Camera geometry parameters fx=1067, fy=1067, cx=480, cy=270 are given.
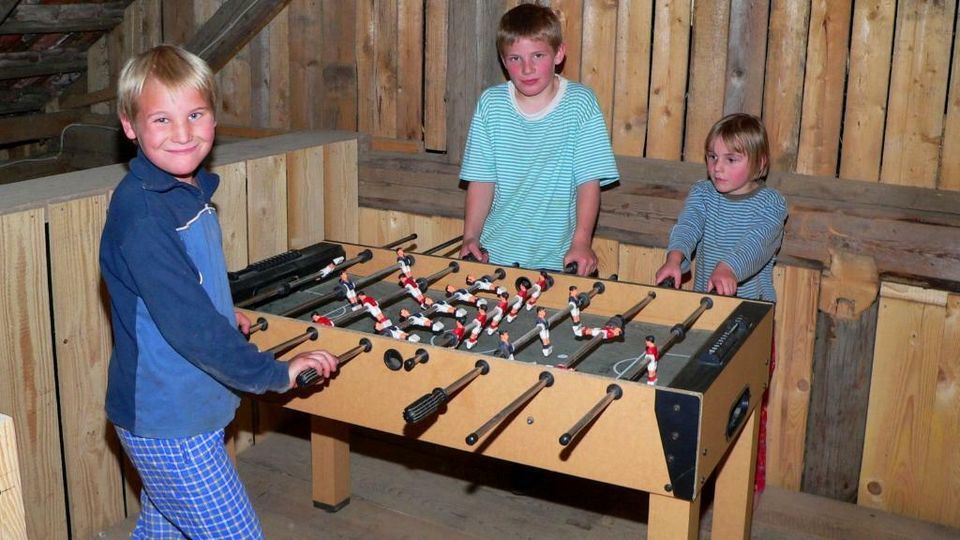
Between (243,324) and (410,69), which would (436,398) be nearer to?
(243,324)

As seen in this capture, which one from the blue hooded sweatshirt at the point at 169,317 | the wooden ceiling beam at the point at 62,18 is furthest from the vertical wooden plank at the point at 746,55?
the wooden ceiling beam at the point at 62,18

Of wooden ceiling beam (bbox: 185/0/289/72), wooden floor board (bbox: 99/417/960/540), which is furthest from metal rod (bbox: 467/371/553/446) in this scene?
wooden ceiling beam (bbox: 185/0/289/72)

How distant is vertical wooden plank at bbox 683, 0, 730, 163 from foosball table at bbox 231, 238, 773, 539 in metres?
0.88

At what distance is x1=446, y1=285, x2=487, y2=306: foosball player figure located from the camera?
2893 millimetres

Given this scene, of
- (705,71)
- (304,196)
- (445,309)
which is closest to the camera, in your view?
(445,309)

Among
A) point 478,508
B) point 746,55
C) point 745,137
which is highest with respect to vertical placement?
point 746,55

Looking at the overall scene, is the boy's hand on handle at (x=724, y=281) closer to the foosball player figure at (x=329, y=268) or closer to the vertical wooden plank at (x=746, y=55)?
the vertical wooden plank at (x=746, y=55)

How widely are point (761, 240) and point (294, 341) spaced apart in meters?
1.45

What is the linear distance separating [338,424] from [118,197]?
4.51 feet

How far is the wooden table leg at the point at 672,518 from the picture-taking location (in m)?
2.29

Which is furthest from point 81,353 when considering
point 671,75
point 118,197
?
point 671,75

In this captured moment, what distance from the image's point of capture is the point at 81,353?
10.00 ft

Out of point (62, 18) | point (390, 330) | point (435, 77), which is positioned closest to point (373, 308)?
point (390, 330)

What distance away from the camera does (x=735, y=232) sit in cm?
325
